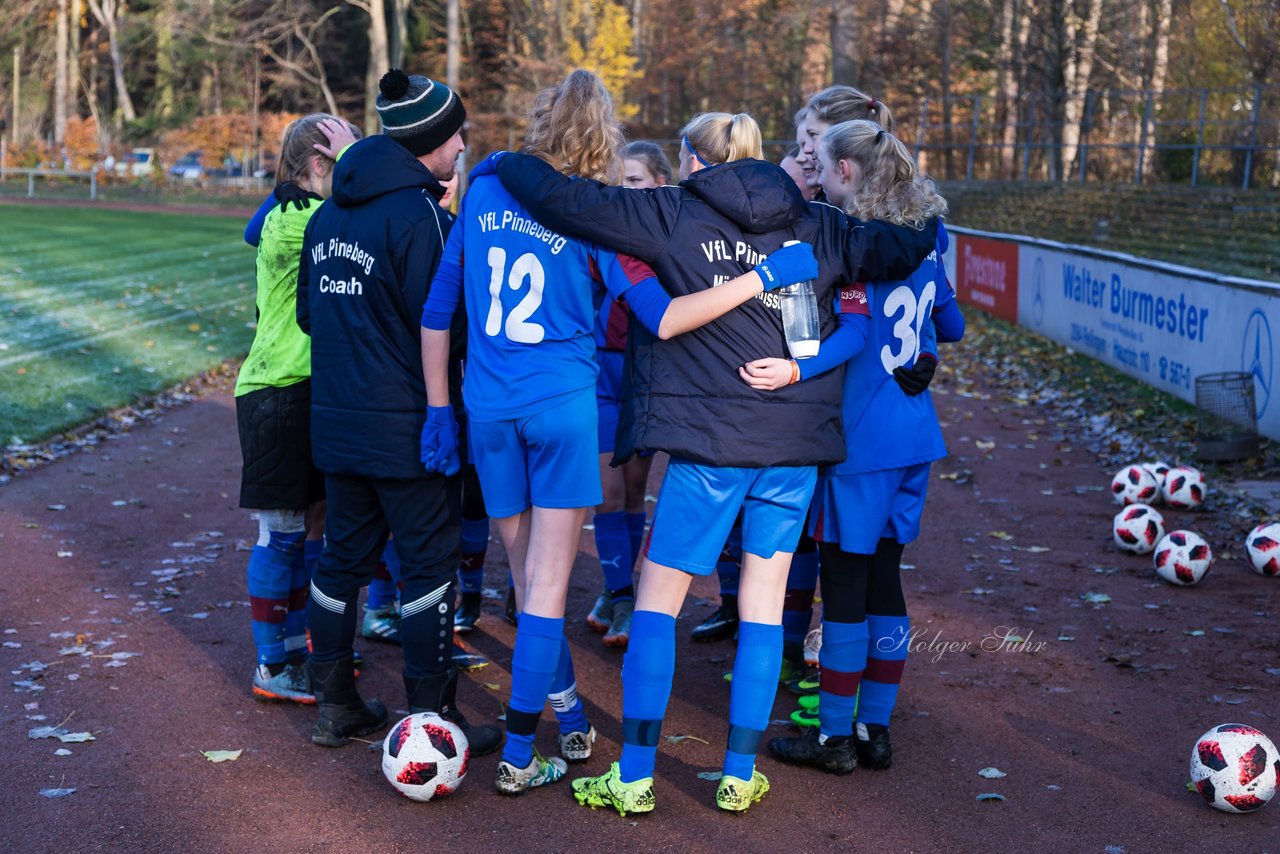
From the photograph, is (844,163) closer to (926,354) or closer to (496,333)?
(926,354)

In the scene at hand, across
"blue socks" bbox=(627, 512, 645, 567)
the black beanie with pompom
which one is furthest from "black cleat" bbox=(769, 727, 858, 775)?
the black beanie with pompom

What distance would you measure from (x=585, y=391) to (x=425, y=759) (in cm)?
130

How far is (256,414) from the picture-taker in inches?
198

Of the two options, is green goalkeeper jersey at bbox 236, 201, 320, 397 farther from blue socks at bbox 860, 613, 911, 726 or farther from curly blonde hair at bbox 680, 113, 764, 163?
blue socks at bbox 860, 613, 911, 726

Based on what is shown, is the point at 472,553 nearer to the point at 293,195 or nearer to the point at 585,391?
the point at 293,195

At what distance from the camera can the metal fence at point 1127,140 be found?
2595cm

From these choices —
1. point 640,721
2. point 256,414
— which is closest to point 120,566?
point 256,414

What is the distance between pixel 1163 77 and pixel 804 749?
35025 mm

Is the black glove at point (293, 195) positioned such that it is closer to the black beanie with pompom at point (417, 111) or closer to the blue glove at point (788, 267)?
the black beanie with pompom at point (417, 111)

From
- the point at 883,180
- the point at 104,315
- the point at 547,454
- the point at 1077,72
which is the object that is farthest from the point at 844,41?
the point at 547,454

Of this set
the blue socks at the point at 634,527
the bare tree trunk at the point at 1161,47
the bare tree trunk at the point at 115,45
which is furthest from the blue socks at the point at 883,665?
the bare tree trunk at the point at 115,45

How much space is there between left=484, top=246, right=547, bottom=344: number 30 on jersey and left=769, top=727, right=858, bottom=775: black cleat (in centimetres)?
175

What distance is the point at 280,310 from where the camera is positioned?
5.06m

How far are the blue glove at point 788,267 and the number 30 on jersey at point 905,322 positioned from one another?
56cm
